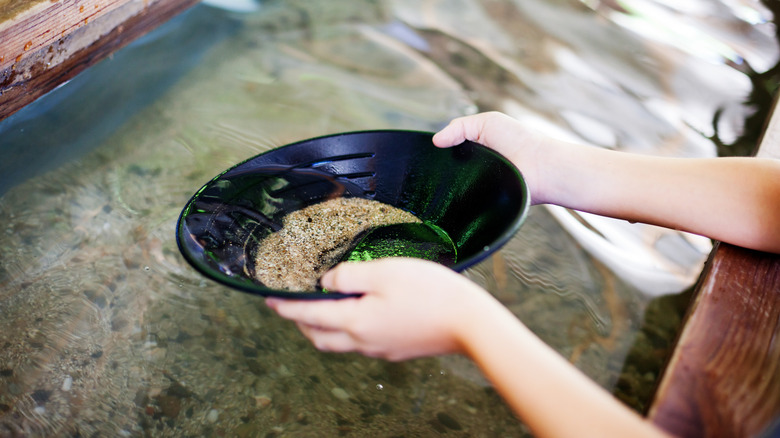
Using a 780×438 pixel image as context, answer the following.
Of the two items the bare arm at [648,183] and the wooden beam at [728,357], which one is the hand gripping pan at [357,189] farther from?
the wooden beam at [728,357]

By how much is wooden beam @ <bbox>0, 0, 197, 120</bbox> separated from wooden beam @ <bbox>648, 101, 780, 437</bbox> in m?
1.45

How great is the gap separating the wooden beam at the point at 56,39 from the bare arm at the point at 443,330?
962mm

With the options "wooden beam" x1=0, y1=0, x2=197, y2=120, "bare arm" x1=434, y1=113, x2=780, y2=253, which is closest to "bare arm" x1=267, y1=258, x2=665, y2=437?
"bare arm" x1=434, y1=113, x2=780, y2=253

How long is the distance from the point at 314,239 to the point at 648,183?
0.66 meters

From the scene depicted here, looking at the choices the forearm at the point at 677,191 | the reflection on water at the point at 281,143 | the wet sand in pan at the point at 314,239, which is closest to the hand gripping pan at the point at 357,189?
the wet sand in pan at the point at 314,239

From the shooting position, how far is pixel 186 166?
1.63m

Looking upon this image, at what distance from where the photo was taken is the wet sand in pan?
3.30 ft

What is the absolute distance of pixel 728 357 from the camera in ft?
2.54

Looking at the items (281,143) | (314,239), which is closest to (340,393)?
(314,239)

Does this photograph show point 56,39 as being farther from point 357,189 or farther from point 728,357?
point 728,357

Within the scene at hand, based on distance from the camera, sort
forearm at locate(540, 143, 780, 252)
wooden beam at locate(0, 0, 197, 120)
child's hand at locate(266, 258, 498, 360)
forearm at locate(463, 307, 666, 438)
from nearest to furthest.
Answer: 1. forearm at locate(463, 307, 666, 438)
2. child's hand at locate(266, 258, 498, 360)
3. forearm at locate(540, 143, 780, 252)
4. wooden beam at locate(0, 0, 197, 120)

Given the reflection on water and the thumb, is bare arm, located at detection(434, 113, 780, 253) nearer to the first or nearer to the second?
the thumb

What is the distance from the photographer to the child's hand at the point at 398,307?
77cm

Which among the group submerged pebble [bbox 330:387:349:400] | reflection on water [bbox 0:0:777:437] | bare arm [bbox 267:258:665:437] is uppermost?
bare arm [bbox 267:258:665:437]
